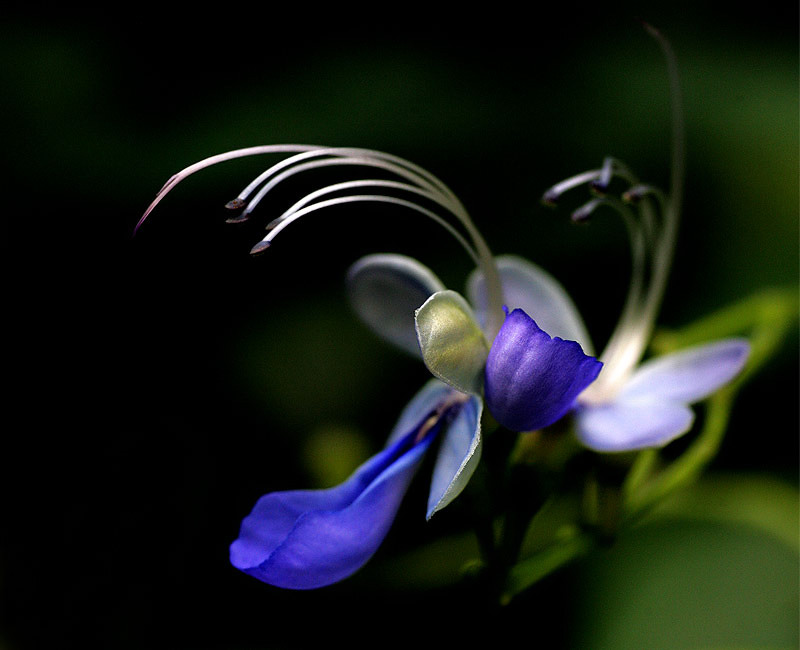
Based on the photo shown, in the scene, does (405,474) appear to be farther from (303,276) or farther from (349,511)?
(303,276)

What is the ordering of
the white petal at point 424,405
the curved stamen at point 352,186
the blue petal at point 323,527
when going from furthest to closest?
the white petal at point 424,405, the curved stamen at point 352,186, the blue petal at point 323,527

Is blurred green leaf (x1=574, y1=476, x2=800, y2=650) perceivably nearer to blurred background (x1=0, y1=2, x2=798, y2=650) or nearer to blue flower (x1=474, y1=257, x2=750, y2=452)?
blurred background (x1=0, y1=2, x2=798, y2=650)

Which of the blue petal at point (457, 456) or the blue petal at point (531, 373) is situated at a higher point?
the blue petal at point (531, 373)

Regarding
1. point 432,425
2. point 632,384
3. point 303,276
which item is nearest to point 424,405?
point 432,425

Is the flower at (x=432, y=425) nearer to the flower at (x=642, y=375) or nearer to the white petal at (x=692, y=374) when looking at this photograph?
the flower at (x=642, y=375)

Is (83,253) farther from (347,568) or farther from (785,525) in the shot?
(785,525)

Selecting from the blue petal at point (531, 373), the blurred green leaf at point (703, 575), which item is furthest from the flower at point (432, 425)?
the blurred green leaf at point (703, 575)

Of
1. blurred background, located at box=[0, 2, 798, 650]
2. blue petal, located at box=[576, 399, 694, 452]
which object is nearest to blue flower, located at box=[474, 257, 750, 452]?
blue petal, located at box=[576, 399, 694, 452]
